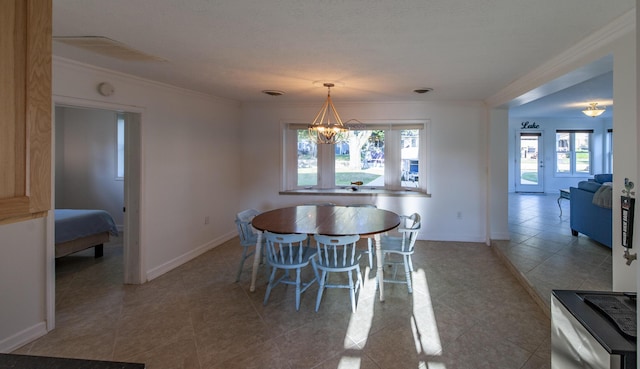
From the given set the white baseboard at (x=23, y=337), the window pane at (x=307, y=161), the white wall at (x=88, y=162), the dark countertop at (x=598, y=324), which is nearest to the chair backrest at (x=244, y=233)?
the white baseboard at (x=23, y=337)

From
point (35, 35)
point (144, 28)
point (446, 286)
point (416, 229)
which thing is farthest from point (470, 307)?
point (144, 28)

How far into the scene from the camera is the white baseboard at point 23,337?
2107mm

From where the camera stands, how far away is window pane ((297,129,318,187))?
5219 mm

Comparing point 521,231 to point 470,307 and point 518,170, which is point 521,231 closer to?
point 470,307

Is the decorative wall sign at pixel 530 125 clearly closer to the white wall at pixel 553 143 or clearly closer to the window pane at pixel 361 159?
the white wall at pixel 553 143

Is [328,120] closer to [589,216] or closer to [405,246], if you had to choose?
[405,246]

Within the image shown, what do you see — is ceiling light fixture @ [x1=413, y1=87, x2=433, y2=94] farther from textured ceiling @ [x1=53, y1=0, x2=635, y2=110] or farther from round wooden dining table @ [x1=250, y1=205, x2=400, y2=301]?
round wooden dining table @ [x1=250, y1=205, x2=400, y2=301]

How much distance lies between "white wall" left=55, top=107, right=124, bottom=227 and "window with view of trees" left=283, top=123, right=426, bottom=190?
3.14 metres

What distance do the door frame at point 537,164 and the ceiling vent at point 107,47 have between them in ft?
32.4

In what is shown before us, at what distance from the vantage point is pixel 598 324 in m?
1.19

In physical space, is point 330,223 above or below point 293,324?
above

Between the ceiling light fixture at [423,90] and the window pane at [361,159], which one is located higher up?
the ceiling light fixture at [423,90]

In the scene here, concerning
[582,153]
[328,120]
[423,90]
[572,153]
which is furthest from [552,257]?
[582,153]

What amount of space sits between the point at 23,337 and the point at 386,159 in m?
4.70
